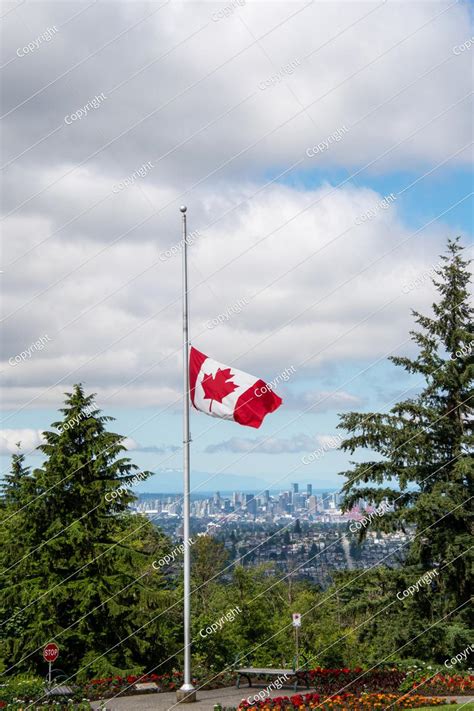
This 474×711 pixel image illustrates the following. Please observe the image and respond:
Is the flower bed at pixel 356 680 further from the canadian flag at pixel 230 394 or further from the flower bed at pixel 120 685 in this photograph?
the canadian flag at pixel 230 394

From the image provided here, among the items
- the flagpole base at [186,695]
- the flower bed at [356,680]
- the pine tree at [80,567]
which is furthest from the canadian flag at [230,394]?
the pine tree at [80,567]

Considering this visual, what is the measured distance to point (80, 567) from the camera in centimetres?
2323

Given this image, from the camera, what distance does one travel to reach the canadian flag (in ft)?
50.4

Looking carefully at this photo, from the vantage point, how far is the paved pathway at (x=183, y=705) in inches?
605

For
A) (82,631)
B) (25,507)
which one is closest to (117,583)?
(82,631)

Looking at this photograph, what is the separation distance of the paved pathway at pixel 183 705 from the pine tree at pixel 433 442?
7.09m

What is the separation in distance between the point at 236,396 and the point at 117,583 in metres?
10.3

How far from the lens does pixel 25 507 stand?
23.8 meters

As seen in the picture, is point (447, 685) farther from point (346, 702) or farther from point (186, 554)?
point (186, 554)

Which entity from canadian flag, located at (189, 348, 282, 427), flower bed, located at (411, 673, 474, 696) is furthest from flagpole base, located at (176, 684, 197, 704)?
canadian flag, located at (189, 348, 282, 427)

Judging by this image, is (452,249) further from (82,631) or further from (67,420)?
(82,631)

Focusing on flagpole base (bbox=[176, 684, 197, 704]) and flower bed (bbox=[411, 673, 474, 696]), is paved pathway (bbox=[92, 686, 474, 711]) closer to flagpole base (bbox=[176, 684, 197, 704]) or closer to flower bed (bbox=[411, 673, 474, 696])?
flagpole base (bbox=[176, 684, 197, 704])

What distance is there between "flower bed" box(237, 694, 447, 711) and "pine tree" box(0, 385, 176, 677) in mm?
8464

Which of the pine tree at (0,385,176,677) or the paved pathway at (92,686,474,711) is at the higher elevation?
the pine tree at (0,385,176,677)
